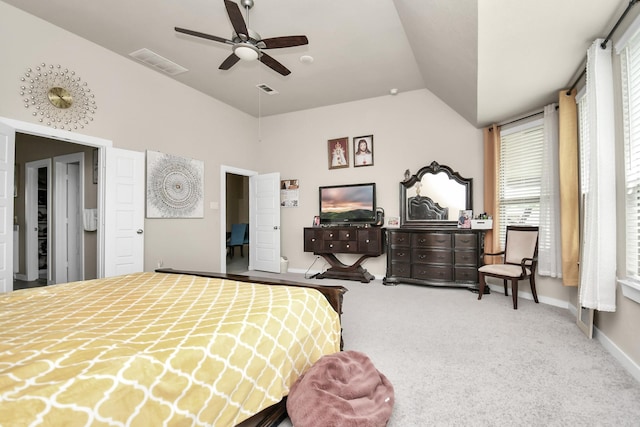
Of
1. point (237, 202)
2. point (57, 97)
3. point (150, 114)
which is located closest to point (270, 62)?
point (150, 114)

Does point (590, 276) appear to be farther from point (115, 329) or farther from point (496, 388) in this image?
point (115, 329)

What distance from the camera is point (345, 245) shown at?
5039 mm

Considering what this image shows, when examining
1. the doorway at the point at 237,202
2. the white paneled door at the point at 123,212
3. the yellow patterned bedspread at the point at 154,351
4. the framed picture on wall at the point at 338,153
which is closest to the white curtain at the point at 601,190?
the yellow patterned bedspread at the point at 154,351

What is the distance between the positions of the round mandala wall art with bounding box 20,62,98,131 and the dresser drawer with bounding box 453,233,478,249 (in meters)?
4.97

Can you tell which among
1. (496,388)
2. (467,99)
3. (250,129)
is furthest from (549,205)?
(250,129)

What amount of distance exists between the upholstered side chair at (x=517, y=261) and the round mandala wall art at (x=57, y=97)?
202 inches

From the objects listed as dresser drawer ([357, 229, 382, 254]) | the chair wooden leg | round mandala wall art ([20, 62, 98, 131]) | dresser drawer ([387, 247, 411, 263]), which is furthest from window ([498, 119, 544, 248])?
round mandala wall art ([20, 62, 98, 131])

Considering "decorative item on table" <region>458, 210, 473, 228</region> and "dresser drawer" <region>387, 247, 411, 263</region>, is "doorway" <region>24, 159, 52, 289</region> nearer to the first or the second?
"dresser drawer" <region>387, 247, 411, 263</region>

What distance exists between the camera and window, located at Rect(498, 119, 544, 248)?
376cm

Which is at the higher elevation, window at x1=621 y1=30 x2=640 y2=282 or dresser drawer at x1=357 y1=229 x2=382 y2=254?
window at x1=621 y1=30 x2=640 y2=282

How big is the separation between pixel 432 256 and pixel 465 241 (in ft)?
1.61

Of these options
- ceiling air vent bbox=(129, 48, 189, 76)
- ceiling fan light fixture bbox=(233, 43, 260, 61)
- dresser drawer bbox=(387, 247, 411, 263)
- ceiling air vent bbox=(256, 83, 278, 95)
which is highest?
ceiling air vent bbox=(129, 48, 189, 76)

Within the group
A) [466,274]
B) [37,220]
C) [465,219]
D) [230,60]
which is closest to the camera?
[230,60]

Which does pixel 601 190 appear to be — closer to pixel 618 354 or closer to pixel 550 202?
pixel 618 354
